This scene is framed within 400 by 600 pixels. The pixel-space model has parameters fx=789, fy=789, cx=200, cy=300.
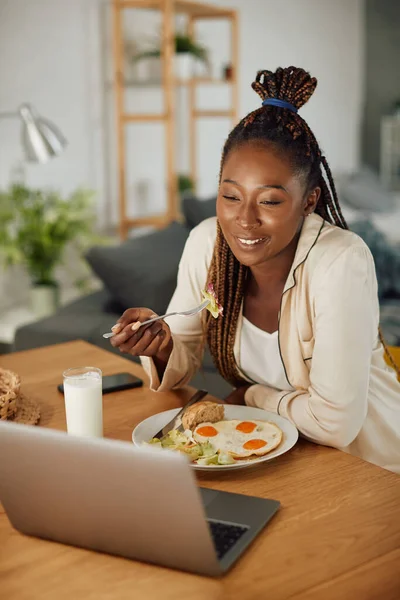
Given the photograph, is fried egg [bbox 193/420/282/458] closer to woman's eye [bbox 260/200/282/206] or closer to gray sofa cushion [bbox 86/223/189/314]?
woman's eye [bbox 260/200/282/206]

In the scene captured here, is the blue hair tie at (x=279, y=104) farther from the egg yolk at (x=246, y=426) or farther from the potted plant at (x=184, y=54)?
the potted plant at (x=184, y=54)

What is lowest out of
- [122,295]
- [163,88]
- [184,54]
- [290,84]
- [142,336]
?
[122,295]

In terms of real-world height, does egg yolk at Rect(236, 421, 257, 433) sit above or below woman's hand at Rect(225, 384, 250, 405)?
above

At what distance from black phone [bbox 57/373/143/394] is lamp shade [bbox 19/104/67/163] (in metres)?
1.29

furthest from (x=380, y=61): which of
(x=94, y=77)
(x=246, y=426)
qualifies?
(x=246, y=426)

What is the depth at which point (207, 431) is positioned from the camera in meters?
1.31

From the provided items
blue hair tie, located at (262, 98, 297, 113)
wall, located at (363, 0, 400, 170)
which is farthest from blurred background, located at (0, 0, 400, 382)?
blue hair tie, located at (262, 98, 297, 113)

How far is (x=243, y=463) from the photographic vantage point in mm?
1178

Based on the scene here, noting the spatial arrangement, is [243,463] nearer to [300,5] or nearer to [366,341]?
[366,341]

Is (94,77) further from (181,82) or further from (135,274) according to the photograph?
(135,274)

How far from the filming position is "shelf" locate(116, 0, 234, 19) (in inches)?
168

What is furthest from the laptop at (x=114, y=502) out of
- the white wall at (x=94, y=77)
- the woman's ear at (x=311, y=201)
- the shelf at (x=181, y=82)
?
the shelf at (x=181, y=82)

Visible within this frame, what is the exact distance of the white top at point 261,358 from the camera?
160cm

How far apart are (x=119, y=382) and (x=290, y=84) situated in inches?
27.2
